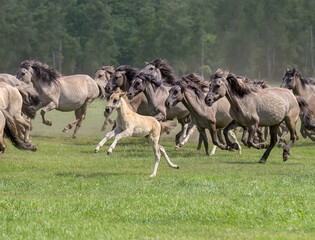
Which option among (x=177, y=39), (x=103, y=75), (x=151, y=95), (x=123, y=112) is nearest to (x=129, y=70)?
(x=151, y=95)

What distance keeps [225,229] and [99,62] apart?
9588cm

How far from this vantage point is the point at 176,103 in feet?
63.5

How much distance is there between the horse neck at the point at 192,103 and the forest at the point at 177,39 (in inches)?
3077

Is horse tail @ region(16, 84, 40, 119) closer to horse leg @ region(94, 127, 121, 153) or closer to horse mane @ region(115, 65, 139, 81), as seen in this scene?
horse leg @ region(94, 127, 121, 153)

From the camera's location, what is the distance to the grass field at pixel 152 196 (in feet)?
30.6

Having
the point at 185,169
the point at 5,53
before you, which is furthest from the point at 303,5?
the point at 185,169

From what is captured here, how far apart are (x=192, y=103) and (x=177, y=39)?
85.5 meters

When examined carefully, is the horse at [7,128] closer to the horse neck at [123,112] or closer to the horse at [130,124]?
the horse at [130,124]

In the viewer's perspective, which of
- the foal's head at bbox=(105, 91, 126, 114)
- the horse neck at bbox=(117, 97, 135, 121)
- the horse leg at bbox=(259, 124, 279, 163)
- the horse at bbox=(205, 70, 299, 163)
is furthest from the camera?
the horse leg at bbox=(259, 124, 279, 163)

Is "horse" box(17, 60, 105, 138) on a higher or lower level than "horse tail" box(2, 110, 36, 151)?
lower

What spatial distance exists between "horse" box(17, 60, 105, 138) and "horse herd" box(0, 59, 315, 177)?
32 millimetres

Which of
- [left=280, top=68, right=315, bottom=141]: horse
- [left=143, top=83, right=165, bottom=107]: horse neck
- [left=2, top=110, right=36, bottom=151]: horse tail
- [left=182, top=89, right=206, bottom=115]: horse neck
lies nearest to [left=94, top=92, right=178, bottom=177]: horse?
[left=2, top=110, right=36, bottom=151]: horse tail

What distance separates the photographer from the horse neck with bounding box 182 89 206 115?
19609 mm

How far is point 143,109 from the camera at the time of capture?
2344 cm
